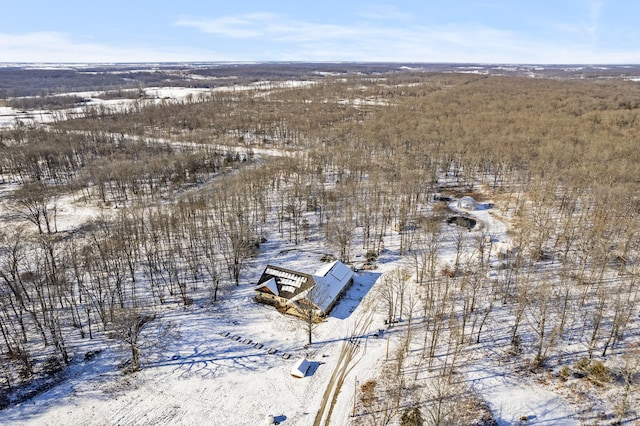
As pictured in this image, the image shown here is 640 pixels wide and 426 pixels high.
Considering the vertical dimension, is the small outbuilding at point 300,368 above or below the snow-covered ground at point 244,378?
above

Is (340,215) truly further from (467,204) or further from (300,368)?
(300,368)

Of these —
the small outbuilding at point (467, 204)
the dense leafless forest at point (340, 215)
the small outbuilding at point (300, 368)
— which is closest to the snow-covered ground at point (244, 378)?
the small outbuilding at point (300, 368)

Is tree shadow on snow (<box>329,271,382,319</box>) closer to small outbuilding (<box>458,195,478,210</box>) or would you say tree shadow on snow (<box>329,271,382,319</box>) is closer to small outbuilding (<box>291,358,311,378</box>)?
small outbuilding (<box>291,358,311,378</box>)

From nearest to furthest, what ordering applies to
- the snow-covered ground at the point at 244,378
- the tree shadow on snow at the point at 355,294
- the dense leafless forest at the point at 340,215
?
1. the snow-covered ground at the point at 244,378
2. the dense leafless forest at the point at 340,215
3. the tree shadow on snow at the point at 355,294

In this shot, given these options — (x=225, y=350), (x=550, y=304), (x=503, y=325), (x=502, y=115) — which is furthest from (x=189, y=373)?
(x=502, y=115)

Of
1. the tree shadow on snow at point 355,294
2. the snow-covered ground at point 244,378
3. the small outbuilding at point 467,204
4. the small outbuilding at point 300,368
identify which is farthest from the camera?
the small outbuilding at point 467,204

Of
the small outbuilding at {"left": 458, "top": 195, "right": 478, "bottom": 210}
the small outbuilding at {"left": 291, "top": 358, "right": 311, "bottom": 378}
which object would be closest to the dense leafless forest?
the small outbuilding at {"left": 458, "top": 195, "right": 478, "bottom": 210}

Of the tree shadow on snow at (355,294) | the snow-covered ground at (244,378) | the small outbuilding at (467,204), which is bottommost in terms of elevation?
the snow-covered ground at (244,378)

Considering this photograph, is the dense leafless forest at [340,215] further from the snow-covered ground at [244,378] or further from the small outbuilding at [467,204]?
the small outbuilding at [467,204]
